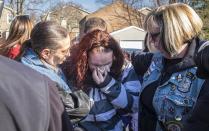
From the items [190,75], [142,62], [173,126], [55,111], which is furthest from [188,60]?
[55,111]

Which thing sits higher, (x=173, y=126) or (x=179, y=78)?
(x=179, y=78)

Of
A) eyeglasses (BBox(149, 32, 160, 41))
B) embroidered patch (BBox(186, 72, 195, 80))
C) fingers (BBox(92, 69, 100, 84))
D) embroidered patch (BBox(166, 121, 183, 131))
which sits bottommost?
embroidered patch (BBox(166, 121, 183, 131))

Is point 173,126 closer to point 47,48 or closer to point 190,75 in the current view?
point 190,75

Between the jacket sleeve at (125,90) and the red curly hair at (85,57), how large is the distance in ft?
0.33

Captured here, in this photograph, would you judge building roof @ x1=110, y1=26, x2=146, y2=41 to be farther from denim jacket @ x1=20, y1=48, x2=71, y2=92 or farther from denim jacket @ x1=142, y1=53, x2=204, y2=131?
denim jacket @ x1=142, y1=53, x2=204, y2=131

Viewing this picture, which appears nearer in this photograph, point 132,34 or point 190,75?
point 190,75

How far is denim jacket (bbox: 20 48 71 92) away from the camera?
3.00 meters

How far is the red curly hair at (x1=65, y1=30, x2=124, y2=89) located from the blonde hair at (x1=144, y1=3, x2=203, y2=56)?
0.54m

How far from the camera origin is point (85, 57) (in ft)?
11.1

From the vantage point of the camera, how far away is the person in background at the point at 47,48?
3.18m

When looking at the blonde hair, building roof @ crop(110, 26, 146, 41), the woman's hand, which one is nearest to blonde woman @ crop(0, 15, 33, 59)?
the woman's hand

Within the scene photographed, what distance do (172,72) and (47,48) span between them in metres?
0.94

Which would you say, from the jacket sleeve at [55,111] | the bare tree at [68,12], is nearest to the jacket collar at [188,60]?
the jacket sleeve at [55,111]

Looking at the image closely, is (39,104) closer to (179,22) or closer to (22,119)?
(22,119)
